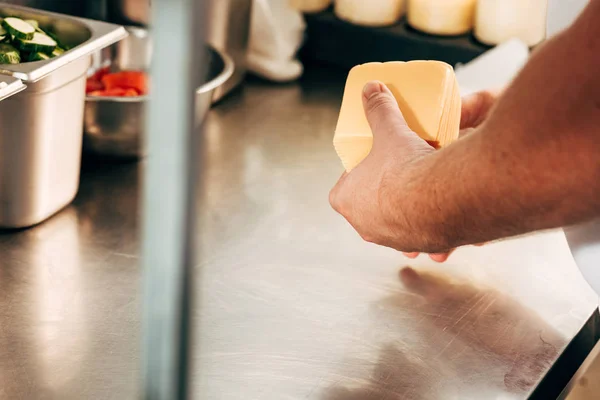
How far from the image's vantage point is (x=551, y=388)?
995 mm

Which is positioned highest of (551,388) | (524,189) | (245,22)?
(524,189)

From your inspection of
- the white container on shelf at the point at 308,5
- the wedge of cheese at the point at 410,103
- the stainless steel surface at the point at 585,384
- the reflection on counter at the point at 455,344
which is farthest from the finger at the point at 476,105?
the white container on shelf at the point at 308,5

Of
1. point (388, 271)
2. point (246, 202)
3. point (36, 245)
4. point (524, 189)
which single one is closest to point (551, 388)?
point (388, 271)

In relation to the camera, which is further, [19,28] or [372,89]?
[19,28]

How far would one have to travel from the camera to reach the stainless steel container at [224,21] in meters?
1.56

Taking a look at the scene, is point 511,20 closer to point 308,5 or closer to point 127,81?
point 308,5

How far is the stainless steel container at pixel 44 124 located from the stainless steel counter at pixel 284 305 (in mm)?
46

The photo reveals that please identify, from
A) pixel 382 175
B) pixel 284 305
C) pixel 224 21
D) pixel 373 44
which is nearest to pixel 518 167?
pixel 382 175

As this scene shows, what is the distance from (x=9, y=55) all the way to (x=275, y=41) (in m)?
0.73

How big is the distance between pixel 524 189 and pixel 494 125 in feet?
0.19

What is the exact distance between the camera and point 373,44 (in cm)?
178

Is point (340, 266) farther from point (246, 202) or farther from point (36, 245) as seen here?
point (36, 245)

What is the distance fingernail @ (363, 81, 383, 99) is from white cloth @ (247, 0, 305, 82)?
28.0 inches

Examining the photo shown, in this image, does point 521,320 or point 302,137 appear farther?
point 302,137
